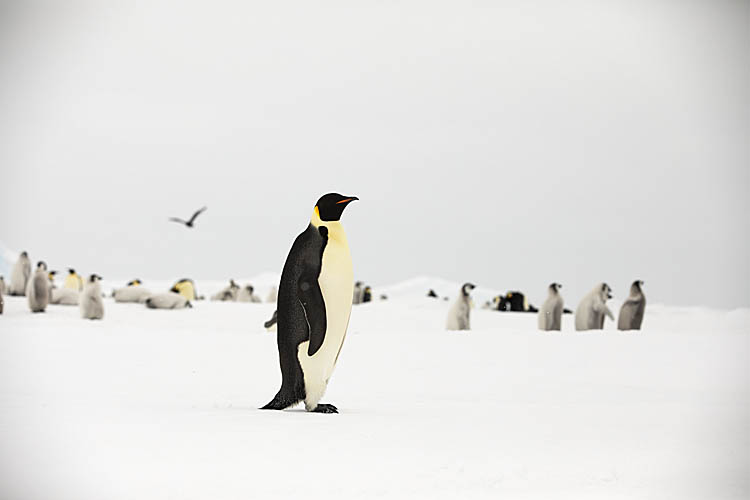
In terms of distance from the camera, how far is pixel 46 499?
10.3ft

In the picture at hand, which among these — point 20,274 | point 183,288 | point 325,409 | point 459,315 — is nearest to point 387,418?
point 325,409

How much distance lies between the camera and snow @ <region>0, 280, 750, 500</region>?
316 centimetres

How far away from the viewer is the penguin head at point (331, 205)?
4.66 metres

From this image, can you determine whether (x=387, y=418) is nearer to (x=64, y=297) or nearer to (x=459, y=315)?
(x=459, y=315)

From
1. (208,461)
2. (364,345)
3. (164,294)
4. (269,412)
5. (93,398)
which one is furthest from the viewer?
(164,294)

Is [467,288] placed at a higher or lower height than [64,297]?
higher

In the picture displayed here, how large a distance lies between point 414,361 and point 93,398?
322cm

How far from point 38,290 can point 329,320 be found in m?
7.70

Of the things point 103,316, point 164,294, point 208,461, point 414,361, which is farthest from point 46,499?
point 164,294

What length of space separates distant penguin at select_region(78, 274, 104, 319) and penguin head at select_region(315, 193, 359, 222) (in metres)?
6.80

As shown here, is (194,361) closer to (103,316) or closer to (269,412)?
(269,412)

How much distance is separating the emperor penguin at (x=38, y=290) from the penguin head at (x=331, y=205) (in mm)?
7395

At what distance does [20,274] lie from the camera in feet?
47.4

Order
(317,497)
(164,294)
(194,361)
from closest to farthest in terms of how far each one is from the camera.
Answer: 1. (317,497)
2. (194,361)
3. (164,294)
